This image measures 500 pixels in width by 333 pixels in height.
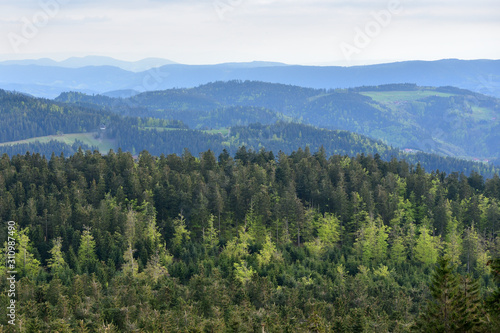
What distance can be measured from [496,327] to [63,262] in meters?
80.6

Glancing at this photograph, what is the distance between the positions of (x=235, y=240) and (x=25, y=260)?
4215cm

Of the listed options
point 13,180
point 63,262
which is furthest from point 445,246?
point 13,180

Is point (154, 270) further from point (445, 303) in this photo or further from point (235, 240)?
point (445, 303)

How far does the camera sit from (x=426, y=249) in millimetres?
118812

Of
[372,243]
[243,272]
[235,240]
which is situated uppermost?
[235,240]

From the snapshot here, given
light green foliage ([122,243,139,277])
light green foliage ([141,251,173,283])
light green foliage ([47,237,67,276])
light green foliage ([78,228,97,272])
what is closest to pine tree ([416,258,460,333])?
light green foliage ([141,251,173,283])

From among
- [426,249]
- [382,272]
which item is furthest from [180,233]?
[426,249]

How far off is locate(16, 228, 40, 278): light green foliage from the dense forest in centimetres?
35

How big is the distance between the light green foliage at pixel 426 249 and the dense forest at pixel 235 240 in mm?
329

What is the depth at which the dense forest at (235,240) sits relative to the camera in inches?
3049

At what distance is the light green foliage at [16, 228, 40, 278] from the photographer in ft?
328

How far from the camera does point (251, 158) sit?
160375mm

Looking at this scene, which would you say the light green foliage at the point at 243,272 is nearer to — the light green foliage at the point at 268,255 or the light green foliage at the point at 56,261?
the light green foliage at the point at 268,255

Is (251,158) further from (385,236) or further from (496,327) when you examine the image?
(496,327)
